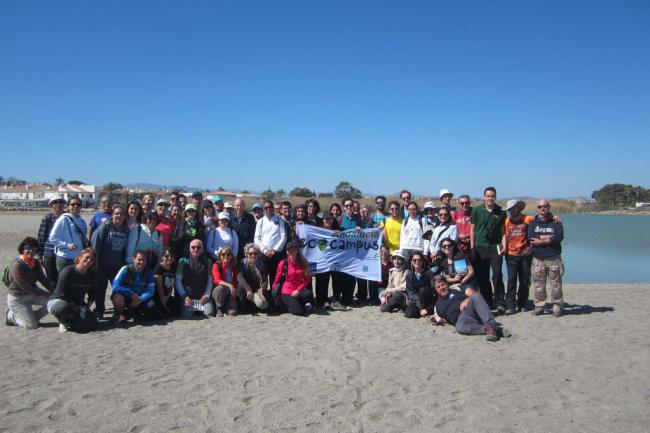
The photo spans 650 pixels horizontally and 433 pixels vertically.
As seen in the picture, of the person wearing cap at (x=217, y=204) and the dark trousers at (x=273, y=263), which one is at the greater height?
the person wearing cap at (x=217, y=204)

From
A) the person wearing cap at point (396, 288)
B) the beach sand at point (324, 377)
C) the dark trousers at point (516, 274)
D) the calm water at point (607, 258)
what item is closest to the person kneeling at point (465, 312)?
the beach sand at point (324, 377)

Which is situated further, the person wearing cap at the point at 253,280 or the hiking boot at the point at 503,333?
the person wearing cap at the point at 253,280

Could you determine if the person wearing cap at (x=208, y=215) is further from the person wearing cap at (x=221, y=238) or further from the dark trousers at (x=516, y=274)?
the dark trousers at (x=516, y=274)

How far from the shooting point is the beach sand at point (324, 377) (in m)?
3.83

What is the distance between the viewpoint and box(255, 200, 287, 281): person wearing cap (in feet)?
25.8

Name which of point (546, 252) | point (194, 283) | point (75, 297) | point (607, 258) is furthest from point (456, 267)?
point (607, 258)

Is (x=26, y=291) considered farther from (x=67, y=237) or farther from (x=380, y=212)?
(x=380, y=212)

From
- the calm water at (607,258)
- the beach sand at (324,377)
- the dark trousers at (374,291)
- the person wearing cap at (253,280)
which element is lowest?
the calm water at (607,258)

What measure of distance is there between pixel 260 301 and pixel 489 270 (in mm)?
3964

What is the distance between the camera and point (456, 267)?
7125 millimetres

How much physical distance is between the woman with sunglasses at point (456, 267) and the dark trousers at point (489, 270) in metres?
0.51

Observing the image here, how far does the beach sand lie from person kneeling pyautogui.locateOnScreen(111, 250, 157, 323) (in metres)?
0.39

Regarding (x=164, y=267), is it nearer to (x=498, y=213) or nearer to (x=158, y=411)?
(x=158, y=411)

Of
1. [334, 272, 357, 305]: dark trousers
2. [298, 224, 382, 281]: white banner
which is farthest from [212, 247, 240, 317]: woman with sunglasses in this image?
[334, 272, 357, 305]: dark trousers
